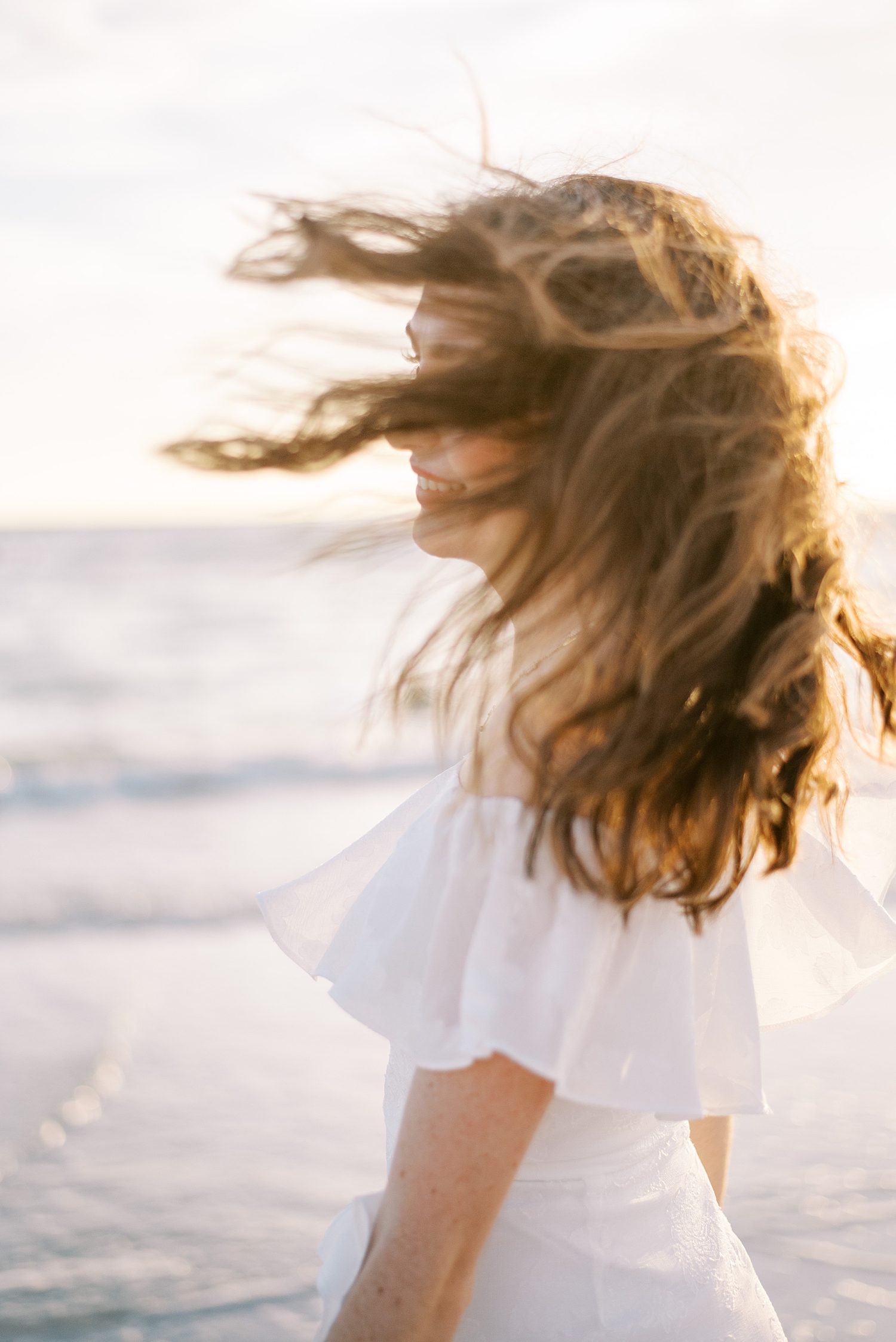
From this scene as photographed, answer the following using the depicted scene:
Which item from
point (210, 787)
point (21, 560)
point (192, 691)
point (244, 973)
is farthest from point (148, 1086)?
point (21, 560)

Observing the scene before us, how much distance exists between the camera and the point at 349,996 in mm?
1278

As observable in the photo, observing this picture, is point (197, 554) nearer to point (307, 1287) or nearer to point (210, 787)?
point (210, 787)

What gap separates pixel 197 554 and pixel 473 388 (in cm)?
A: 5181

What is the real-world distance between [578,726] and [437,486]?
0.37m

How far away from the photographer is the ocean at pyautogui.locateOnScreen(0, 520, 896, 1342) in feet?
11.2

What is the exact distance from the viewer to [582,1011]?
1.12 meters

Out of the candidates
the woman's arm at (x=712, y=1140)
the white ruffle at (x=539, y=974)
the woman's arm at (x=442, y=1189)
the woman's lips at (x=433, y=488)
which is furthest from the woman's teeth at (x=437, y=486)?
the woman's arm at (x=712, y=1140)

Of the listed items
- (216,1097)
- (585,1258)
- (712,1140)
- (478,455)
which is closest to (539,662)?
(478,455)

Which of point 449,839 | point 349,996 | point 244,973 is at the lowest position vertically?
point 244,973

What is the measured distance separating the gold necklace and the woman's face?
120 millimetres

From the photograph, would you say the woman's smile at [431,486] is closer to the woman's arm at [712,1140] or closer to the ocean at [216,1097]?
the ocean at [216,1097]

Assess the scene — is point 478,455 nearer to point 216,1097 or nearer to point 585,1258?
point 585,1258

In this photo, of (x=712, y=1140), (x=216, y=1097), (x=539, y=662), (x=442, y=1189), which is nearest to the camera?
(x=442, y=1189)

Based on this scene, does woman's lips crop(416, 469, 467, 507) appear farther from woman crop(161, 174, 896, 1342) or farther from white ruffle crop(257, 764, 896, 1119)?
white ruffle crop(257, 764, 896, 1119)
